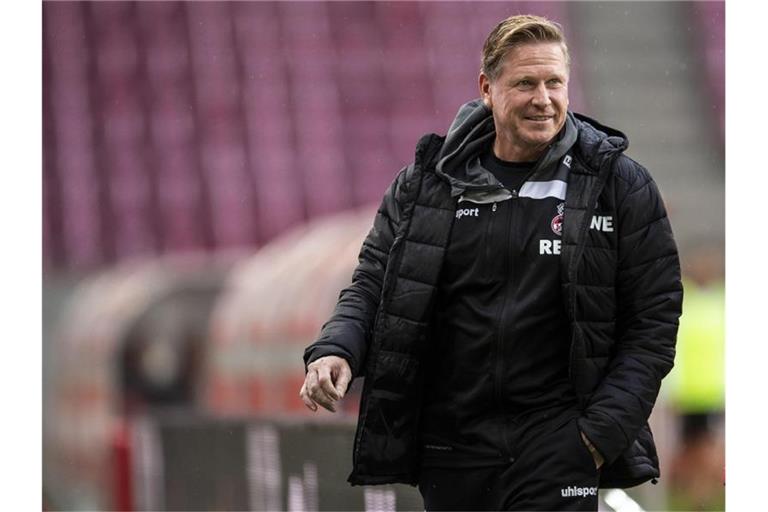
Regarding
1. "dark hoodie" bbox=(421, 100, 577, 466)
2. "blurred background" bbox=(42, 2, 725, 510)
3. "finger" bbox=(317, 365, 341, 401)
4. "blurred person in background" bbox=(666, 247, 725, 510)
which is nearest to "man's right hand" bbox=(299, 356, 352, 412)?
"finger" bbox=(317, 365, 341, 401)

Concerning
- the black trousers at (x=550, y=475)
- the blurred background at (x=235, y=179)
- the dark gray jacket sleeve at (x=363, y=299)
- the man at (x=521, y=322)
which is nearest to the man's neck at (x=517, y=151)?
Result: the man at (x=521, y=322)

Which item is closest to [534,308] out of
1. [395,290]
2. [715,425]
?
[395,290]

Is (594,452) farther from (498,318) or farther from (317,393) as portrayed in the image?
(317,393)

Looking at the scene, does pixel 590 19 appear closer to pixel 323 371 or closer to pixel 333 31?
pixel 333 31

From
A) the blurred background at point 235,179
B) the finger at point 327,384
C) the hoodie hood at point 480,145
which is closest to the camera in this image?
the finger at point 327,384

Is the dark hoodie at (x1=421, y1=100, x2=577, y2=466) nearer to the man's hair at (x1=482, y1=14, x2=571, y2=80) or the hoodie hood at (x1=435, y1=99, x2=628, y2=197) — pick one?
the hoodie hood at (x1=435, y1=99, x2=628, y2=197)

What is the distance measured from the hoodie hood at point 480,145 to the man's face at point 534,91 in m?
0.05

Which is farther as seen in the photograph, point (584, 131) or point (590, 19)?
point (590, 19)

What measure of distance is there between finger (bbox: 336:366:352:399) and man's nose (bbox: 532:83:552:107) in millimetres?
717

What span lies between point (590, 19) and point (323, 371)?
3.09m

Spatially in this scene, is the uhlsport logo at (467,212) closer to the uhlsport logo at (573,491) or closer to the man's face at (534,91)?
the man's face at (534,91)

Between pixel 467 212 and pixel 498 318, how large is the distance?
26 cm

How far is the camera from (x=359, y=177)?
5.76 meters

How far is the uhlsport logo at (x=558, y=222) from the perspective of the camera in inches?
121
